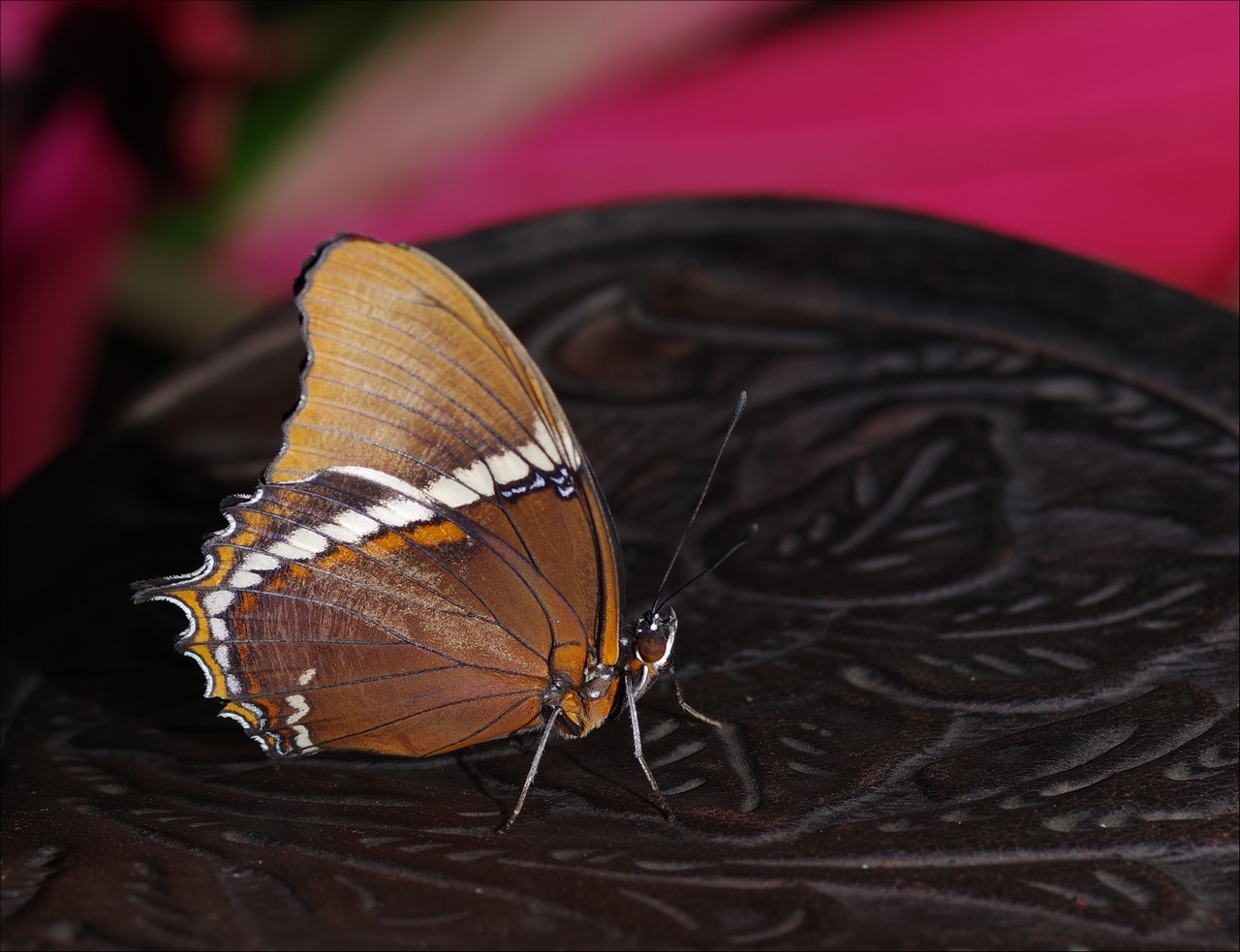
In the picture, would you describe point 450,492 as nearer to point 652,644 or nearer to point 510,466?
point 510,466

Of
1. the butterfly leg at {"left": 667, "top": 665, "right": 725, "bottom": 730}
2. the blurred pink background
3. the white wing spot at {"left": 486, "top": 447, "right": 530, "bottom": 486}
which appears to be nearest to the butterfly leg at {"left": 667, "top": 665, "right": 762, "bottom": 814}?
the butterfly leg at {"left": 667, "top": 665, "right": 725, "bottom": 730}

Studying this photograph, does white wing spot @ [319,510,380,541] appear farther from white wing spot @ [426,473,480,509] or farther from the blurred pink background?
the blurred pink background

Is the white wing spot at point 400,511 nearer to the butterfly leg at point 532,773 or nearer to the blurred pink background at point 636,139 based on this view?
the butterfly leg at point 532,773

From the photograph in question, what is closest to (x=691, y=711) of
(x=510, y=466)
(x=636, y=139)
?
(x=510, y=466)

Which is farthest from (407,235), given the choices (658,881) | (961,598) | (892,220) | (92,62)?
(658,881)

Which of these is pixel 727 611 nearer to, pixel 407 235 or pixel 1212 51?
pixel 407 235

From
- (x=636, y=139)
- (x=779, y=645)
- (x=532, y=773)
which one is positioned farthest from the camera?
(x=636, y=139)

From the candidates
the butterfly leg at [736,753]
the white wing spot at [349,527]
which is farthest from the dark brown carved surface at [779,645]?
the white wing spot at [349,527]

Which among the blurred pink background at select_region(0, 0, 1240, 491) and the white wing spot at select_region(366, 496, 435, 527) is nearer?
the white wing spot at select_region(366, 496, 435, 527)
